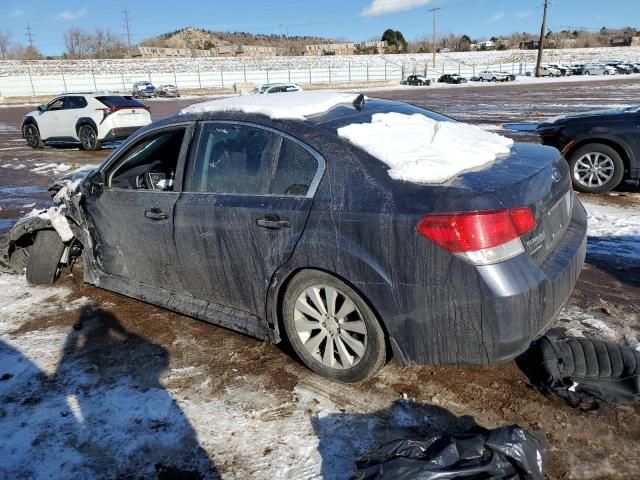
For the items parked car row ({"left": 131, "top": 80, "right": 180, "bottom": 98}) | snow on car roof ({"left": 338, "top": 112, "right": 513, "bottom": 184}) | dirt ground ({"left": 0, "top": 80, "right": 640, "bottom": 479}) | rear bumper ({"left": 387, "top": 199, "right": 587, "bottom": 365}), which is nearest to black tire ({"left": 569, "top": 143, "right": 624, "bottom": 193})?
dirt ground ({"left": 0, "top": 80, "right": 640, "bottom": 479})

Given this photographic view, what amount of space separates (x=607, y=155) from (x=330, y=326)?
5881 mm

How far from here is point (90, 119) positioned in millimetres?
13992

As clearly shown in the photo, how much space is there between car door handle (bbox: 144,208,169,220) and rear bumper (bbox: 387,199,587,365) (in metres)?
1.84

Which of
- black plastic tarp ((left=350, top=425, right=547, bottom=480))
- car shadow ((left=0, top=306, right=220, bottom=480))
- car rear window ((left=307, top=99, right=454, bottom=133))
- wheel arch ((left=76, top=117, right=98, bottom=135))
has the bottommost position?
car shadow ((left=0, top=306, right=220, bottom=480))

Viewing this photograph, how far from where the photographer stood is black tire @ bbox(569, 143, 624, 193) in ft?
23.1

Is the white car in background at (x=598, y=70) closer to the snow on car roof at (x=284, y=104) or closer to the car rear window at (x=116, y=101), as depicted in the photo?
the car rear window at (x=116, y=101)

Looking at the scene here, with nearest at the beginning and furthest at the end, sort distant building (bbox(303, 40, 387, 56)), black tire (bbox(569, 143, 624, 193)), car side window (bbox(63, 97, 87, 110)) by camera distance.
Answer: black tire (bbox(569, 143, 624, 193)) < car side window (bbox(63, 97, 87, 110)) < distant building (bbox(303, 40, 387, 56))

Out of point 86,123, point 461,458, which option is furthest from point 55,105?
point 461,458

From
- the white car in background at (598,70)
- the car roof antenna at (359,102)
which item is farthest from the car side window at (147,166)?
the white car in background at (598,70)

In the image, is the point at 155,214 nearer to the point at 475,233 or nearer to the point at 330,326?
the point at 330,326

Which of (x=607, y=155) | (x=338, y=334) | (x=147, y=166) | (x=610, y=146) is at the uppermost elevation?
(x=147, y=166)

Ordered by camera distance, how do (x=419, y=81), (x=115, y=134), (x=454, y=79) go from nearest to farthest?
(x=115, y=134) → (x=419, y=81) → (x=454, y=79)

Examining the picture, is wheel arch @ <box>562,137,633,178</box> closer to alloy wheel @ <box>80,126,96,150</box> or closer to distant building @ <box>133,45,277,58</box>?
alloy wheel @ <box>80,126,96,150</box>

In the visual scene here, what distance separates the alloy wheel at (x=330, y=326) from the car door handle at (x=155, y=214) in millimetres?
1246
